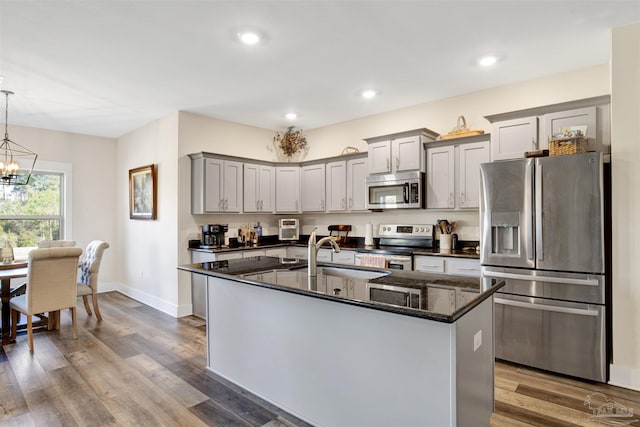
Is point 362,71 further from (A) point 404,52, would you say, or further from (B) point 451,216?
(B) point 451,216

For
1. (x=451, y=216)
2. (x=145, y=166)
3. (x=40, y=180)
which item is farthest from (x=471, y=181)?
(x=40, y=180)

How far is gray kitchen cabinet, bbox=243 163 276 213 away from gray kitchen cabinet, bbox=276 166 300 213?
0.08 meters

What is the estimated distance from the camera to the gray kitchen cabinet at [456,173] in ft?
12.8

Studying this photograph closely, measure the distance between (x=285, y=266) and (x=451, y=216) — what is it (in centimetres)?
250

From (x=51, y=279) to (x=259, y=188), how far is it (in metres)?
2.79

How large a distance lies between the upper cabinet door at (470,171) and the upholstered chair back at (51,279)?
14.3 feet

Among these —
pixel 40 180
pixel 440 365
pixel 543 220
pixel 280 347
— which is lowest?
pixel 280 347

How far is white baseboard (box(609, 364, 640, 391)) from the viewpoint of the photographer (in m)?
2.68

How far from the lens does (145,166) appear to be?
5395 mm

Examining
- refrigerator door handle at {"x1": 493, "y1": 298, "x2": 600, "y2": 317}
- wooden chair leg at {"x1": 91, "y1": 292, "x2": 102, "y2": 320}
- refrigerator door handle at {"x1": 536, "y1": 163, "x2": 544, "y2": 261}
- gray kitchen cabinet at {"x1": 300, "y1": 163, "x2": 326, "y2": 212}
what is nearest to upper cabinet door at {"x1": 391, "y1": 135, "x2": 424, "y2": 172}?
gray kitchen cabinet at {"x1": 300, "y1": 163, "x2": 326, "y2": 212}

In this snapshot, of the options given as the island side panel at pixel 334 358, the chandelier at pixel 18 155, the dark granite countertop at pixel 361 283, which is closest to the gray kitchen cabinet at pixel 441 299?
the dark granite countertop at pixel 361 283

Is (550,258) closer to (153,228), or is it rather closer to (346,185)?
(346,185)

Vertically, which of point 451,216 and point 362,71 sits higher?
point 362,71

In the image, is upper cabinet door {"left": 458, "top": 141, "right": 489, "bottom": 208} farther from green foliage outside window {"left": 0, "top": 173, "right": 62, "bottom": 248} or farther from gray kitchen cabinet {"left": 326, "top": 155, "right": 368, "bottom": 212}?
green foliage outside window {"left": 0, "top": 173, "right": 62, "bottom": 248}
